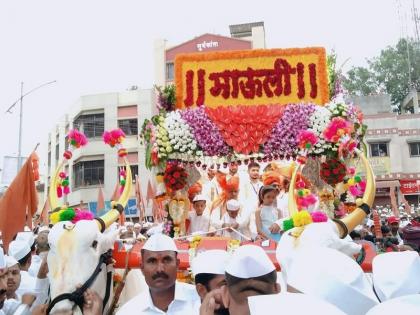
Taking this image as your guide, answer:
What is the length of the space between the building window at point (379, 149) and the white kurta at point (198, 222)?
21.7m

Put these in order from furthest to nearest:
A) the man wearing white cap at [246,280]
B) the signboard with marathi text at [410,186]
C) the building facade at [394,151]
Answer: the building facade at [394,151] < the signboard with marathi text at [410,186] < the man wearing white cap at [246,280]

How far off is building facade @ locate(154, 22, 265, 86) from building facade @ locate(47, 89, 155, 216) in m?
2.67

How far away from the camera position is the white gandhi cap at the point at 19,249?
5.51m

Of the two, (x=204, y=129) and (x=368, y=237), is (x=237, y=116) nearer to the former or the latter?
(x=204, y=129)

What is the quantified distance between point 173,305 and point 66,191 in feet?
8.73

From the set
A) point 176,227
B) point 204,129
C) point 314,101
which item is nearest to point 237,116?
point 204,129

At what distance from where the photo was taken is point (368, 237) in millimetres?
10391

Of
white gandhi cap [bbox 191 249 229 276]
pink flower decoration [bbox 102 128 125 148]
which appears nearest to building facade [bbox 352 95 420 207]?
pink flower decoration [bbox 102 128 125 148]

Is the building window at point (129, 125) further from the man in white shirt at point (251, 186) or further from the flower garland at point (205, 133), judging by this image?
the flower garland at point (205, 133)

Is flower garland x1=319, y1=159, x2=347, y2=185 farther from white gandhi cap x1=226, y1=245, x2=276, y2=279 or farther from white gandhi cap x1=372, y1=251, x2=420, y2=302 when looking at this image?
white gandhi cap x1=226, y1=245, x2=276, y2=279

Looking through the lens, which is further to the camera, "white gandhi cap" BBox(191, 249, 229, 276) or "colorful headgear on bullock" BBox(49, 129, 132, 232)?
"colorful headgear on bullock" BBox(49, 129, 132, 232)

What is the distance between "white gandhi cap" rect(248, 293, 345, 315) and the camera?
1298 millimetres

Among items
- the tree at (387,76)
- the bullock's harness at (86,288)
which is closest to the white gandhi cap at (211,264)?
the bullock's harness at (86,288)

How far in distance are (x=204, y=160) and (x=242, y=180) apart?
61.4 inches
